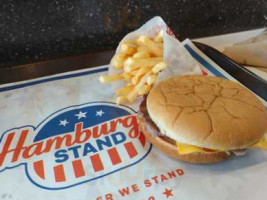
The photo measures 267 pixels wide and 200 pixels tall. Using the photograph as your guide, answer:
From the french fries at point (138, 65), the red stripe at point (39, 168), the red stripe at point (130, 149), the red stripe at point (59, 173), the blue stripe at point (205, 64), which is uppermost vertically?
the french fries at point (138, 65)

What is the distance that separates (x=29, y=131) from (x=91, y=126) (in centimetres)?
21

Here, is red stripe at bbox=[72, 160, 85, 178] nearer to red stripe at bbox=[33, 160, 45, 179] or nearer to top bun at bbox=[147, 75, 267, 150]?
red stripe at bbox=[33, 160, 45, 179]

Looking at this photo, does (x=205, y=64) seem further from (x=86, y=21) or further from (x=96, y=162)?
(x=96, y=162)

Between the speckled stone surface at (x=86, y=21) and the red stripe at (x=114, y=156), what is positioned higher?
the speckled stone surface at (x=86, y=21)

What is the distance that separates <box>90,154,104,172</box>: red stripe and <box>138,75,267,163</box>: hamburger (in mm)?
164

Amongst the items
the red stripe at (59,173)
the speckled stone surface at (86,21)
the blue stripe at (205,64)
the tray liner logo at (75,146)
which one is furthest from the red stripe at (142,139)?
the speckled stone surface at (86,21)

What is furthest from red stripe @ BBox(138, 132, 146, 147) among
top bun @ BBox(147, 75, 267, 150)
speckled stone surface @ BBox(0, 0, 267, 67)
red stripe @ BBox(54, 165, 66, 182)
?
speckled stone surface @ BBox(0, 0, 267, 67)

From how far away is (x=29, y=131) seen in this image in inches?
38.3

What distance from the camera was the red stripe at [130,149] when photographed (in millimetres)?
894

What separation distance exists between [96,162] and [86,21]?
70 cm

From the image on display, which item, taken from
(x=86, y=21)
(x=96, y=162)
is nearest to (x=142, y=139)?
(x=96, y=162)

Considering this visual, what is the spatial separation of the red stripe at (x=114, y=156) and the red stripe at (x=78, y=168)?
9 cm

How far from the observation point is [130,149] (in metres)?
0.91

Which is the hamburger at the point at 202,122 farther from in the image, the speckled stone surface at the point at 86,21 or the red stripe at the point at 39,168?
the speckled stone surface at the point at 86,21
